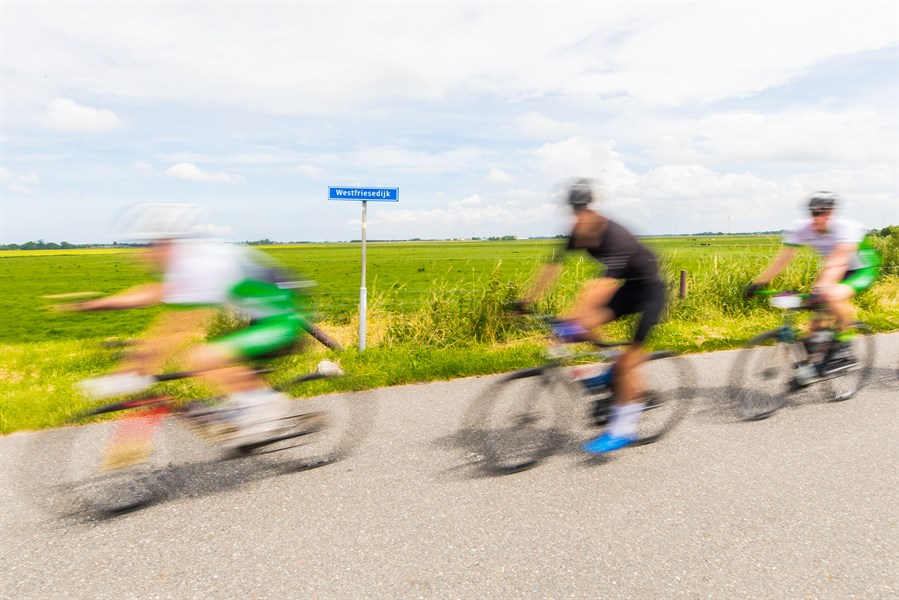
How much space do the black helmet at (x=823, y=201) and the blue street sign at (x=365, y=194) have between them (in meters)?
4.81

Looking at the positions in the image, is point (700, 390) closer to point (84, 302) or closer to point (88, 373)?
point (84, 302)

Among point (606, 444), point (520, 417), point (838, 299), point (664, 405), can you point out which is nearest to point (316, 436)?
point (520, 417)

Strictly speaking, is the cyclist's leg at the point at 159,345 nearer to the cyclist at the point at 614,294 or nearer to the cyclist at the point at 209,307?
the cyclist at the point at 209,307

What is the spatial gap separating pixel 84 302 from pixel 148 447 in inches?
43.7

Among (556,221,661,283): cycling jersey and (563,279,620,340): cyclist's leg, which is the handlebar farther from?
→ (556,221,661,283): cycling jersey

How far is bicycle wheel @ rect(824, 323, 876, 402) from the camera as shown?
17.6 ft

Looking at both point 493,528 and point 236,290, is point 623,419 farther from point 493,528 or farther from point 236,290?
point 236,290

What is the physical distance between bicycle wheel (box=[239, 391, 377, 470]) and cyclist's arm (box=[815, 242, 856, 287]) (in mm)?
4377

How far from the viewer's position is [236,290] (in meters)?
3.46

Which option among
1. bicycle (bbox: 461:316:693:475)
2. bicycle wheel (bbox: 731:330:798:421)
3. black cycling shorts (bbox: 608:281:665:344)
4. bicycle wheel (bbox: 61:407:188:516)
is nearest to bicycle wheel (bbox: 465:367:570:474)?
bicycle (bbox: 461:316:693:475)

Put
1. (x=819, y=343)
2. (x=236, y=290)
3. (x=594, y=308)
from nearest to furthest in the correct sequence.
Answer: (x=236, y=290) → (x=594, y=308) → (x=819, y=343)

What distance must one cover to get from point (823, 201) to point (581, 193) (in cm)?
278

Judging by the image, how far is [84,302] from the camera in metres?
3.20

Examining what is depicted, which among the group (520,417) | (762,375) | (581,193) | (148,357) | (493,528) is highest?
(581,193)
